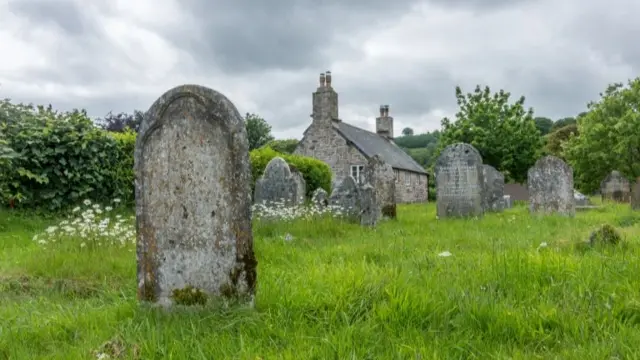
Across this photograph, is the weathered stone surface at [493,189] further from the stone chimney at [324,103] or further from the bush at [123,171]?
the stone chimney at [324,103]

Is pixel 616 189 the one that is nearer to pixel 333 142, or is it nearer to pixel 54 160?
pixel 333 142

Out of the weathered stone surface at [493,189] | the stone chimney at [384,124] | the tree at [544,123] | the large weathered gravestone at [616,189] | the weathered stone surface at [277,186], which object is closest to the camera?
the weathered stone surface at [277,186]

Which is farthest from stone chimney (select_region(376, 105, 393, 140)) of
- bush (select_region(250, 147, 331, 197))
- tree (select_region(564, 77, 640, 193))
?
bush (select_region(250, 147, 331, 197))

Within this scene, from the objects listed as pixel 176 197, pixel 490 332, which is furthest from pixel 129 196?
pixel 490 332

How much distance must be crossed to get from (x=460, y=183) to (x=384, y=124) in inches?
1318

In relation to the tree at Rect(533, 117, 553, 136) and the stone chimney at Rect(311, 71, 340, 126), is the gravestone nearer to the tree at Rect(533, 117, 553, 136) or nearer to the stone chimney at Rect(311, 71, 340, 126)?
the stone chimney at Rect(311, 71, 340, 126)

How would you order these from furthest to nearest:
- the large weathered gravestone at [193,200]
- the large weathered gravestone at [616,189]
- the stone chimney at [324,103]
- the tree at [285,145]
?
the tree at [285,145]
the stone chimney at [324,103]
the large weathered gravestone at [616,189]
the large weathered gravestone at [193,200]

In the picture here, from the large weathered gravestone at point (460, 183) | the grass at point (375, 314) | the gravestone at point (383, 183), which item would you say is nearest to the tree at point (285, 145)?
the gravestone at point (383, 183)

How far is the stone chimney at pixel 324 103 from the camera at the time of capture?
116 feet

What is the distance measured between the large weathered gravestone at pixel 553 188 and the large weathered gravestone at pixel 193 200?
431 inches

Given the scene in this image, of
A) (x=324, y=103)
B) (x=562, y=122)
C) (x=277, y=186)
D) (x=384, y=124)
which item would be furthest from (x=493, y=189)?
(x=562, y=122)

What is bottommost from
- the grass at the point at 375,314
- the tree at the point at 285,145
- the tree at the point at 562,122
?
the grass at the point at 375,314

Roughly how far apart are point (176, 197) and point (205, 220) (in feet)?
0.97

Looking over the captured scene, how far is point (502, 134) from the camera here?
3434 cm
